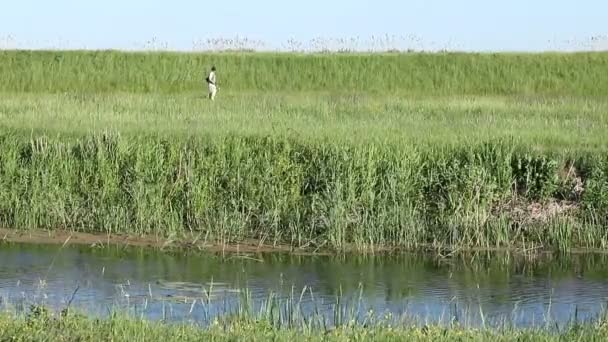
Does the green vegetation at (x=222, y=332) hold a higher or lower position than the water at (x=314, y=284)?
higher

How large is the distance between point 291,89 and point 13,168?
16.1 m

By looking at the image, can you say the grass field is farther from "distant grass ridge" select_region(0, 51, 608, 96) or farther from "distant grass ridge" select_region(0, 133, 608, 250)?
"distant grass ridge" select_region(0, 51, 608, 96)

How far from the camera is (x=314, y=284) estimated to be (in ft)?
35.8

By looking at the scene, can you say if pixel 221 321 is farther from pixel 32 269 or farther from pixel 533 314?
pixel 32 269

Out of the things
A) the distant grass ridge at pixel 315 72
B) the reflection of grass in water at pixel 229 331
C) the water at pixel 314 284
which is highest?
the distant grass ridge at pixel 315 72

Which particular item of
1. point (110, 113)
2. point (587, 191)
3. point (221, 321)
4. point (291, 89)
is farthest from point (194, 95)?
point (221, 321)

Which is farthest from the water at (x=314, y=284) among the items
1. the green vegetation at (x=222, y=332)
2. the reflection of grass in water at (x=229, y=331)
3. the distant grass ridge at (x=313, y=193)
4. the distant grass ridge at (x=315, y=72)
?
the distant grass ridge at (x=315, y=72)

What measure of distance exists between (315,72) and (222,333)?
24.1 meters

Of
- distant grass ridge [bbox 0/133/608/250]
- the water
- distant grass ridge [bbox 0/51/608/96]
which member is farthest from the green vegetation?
distant grass ridge [bbox 0/51/608/96]

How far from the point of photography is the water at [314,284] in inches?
366

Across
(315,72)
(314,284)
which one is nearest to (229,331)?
(314,284)

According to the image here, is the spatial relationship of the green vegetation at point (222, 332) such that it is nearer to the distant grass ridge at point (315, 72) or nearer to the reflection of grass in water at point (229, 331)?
the reflection of grass in water at point (229, 331)

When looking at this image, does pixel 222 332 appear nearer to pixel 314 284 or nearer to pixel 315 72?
pixel 314 284

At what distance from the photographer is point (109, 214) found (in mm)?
13328
